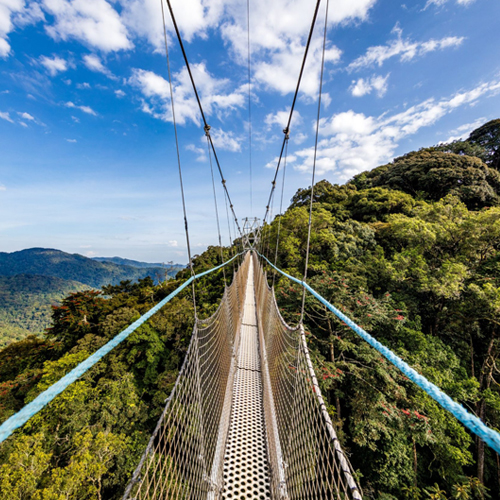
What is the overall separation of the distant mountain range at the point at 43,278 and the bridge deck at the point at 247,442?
141ft

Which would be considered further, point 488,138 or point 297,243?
point 488,138

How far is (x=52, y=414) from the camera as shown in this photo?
6422 mm

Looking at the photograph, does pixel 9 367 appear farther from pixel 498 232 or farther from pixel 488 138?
pixel 488 138

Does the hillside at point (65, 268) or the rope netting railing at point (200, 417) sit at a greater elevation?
the rope netting railing at point (200, 417)

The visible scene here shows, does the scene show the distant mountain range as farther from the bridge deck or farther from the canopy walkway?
the canopy walkway

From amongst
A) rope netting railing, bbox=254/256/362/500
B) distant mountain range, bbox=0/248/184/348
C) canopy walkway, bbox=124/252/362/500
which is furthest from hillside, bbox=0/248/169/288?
rope netting railing, bbox=254/256/362/500

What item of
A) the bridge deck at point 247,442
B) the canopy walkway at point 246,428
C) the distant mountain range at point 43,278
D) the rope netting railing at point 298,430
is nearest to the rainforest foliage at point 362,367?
the bridge deck at point 247,442

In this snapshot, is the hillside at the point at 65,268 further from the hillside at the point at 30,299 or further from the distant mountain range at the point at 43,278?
the hillside at the point at 30,299

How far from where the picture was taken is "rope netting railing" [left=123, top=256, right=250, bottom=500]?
3.56 feet

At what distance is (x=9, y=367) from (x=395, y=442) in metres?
12.6

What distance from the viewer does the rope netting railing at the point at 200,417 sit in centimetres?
109

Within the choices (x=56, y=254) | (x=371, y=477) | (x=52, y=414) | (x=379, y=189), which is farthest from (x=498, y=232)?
(x=56, y=254)

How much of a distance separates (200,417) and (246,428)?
0.69 m

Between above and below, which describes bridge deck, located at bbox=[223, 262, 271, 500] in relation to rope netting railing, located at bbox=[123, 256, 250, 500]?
below
